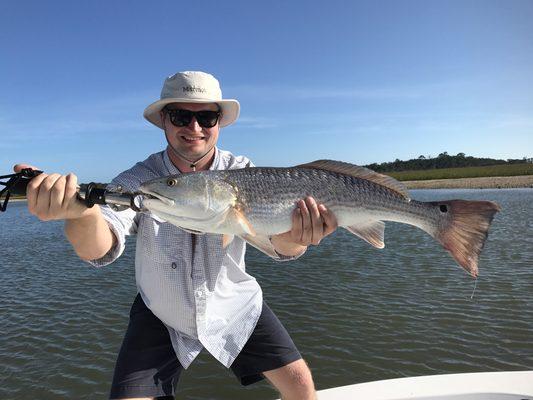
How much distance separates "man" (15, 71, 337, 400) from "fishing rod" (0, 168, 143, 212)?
1.89 ft

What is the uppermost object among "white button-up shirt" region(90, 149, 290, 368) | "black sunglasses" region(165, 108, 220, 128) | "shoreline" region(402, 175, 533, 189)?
"shoreline" region(402, 175, 533, 189)

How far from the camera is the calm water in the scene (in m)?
7.27

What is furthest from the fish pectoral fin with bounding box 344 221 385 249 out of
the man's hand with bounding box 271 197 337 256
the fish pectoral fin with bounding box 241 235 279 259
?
the fish pectoral fin with bounding box 241 235 279 259

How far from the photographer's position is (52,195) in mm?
2711

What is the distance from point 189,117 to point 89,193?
1453mm

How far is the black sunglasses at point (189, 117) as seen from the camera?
393 cm

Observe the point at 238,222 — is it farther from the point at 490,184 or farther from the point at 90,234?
the point at 490,184

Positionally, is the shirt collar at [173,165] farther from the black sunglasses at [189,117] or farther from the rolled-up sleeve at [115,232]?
the rolled-up sleeve at [115,232]

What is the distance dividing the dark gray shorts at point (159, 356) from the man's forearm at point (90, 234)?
0.90 m

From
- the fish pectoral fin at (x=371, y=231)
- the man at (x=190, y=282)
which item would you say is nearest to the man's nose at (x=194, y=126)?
the man at (x=190, y=282)

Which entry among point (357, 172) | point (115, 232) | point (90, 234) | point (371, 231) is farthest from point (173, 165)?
point (371, 231)

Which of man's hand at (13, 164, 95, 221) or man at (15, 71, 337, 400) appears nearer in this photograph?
man's hand at (13, 164, 95, 221)

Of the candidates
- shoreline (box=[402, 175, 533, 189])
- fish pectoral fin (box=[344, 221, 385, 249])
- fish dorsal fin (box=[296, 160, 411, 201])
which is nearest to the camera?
fish dorsal fin (box=[296, 160, 411, 201])

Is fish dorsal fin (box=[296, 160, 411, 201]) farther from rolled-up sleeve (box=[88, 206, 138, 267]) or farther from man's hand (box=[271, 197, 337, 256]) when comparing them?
rolled-up sleeve (box=[88, 206, 138, 267])
